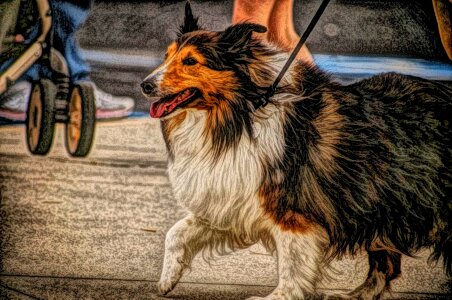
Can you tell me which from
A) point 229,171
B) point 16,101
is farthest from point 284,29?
point 16,101

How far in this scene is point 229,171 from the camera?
339cm

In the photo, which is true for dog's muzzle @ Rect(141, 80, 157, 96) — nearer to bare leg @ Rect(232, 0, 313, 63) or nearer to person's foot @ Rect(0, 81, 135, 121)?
person's foot @ Rect(0, 81, 135, 121)

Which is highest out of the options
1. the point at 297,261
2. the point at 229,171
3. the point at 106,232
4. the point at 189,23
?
the point at 189,23

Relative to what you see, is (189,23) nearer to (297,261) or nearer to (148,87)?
(148,87)

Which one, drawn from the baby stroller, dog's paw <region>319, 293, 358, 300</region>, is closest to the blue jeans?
the baby stroller

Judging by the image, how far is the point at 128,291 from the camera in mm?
3652

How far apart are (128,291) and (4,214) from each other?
1034 mm

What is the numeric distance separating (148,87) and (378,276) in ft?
6.57

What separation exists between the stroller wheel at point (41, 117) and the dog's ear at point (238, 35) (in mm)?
1297

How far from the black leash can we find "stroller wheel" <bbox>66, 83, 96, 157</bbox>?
121cm

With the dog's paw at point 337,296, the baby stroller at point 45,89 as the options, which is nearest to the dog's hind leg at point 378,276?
the dog's paw at point 337,296

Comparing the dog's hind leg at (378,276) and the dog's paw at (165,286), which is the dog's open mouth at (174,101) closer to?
the dog's paw at (165,286)

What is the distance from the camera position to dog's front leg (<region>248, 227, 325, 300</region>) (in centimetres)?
331

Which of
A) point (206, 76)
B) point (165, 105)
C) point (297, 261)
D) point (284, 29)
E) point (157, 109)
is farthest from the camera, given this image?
point (284, 29)
